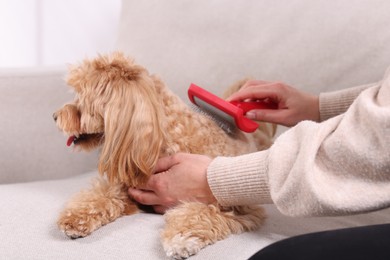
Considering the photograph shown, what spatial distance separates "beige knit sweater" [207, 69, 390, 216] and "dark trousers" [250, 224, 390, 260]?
0.07 meters

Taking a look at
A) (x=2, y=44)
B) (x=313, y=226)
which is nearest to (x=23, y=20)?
(x=2, y=44)

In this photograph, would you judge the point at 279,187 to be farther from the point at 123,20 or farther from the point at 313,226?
the point at 123,20

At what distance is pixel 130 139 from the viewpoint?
3.57 feet

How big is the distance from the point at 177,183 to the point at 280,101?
408 mm

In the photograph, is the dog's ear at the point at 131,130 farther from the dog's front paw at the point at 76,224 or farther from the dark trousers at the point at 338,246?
the dark trousers at the point at 338,246

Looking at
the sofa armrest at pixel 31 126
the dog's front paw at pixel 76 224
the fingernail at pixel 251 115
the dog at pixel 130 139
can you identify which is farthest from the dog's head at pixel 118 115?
the sofa armrest at pixel 31 126

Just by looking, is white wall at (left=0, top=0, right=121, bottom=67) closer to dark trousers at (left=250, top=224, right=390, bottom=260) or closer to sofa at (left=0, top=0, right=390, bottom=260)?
sofa at (left=0, top=0, right=390, bottom=260)

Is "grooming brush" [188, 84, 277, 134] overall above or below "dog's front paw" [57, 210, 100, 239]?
above

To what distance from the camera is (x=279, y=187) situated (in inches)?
35.0

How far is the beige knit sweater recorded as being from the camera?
31.1 inches

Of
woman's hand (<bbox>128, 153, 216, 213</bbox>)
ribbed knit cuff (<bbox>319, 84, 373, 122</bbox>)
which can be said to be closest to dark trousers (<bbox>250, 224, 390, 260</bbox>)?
woman's hand (<bbox>128, 153, 216, 213</bbox>)

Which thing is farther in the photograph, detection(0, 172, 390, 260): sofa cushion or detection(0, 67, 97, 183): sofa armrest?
detection(0, 67, 97, 183): sofa armrest

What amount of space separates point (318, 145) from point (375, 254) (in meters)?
0.23

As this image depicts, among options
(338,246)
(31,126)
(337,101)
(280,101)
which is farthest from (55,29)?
(338,246)
